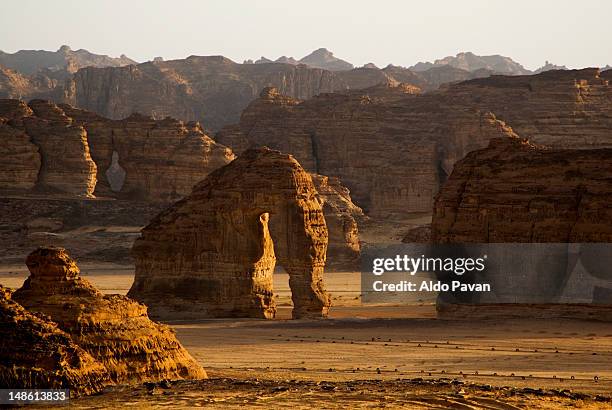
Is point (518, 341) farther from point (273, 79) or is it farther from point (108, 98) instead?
point (273, 79)

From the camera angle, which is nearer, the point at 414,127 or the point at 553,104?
the point at 553,104

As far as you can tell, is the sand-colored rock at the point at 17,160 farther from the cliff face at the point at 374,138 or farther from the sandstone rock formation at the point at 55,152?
the cliff face at the point at 374,138

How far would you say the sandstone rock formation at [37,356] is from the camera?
623 inches

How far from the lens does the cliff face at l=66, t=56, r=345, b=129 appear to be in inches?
4363

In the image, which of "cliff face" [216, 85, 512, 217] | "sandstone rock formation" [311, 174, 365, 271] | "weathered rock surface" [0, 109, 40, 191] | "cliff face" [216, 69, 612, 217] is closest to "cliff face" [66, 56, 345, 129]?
"cliff face" [216, 85, 512, 217]

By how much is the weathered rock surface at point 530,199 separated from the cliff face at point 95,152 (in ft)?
107

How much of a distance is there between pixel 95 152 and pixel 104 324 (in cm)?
5040

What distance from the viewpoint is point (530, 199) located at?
32656 mm

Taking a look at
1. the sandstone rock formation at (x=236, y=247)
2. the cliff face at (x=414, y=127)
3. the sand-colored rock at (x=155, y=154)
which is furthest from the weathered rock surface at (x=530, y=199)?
the cliff face at (x=414, y=127)

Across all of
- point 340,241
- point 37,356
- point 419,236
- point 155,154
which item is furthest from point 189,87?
point 37,356

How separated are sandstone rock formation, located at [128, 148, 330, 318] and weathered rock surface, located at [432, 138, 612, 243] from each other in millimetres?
3644

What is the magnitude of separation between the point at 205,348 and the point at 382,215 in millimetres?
47383

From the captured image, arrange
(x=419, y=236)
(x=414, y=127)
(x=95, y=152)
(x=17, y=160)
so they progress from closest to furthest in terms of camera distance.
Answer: (x=419, y=236) < (x=17, y=160) < (x=95, y=152) < (x=414, y=127)

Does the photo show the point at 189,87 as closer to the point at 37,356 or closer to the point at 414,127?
the point at 414,127
